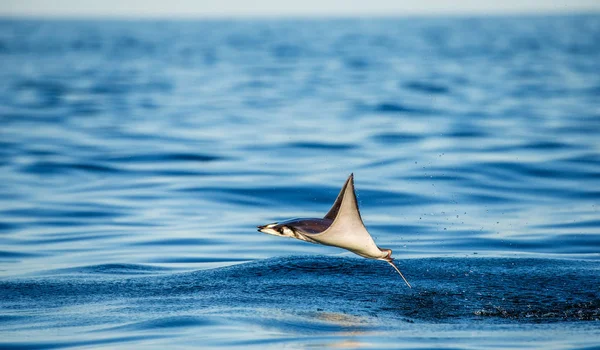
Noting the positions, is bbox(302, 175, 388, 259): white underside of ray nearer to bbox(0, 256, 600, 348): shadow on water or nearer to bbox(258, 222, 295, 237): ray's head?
bbox(258, 222, 295, 237): ray's head

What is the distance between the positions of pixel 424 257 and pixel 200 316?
3.18 m

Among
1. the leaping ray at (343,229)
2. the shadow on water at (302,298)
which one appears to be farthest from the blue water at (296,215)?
the leaping ray at (343,229)

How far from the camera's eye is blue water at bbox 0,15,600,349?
656 cm

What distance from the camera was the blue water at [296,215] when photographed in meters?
6.56

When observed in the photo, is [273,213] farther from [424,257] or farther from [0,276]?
[0,276]

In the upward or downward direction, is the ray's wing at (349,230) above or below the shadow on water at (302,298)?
above

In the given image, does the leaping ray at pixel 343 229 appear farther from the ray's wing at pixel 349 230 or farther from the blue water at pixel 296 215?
the blue water at pixel 296 215

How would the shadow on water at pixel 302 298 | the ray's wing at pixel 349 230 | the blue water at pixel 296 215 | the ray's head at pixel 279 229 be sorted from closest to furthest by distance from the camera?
→ the ray's wing at pixel 349 230 < the ray's head at pixel 279 229 < the shadow on water at pixel 302 298 < the blue water at pixel 296 215

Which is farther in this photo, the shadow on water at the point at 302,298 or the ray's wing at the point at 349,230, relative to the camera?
the shadow on water at the point at 302,298

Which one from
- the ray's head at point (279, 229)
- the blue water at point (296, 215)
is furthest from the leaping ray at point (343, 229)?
the blue water at point (296, 215)

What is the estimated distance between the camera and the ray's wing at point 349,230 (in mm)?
5746

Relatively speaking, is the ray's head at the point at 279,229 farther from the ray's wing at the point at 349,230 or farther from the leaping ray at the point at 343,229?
the ray's wing at the point at 349,230

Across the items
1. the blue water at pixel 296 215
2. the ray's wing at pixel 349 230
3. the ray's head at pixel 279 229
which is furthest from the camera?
the blue water at pixel 296 215

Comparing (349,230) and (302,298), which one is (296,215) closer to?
(302,298)
